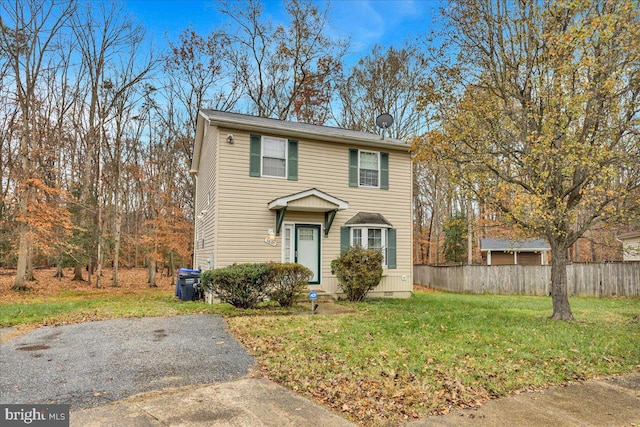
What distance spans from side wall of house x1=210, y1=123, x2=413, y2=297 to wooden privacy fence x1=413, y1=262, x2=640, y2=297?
631 cm

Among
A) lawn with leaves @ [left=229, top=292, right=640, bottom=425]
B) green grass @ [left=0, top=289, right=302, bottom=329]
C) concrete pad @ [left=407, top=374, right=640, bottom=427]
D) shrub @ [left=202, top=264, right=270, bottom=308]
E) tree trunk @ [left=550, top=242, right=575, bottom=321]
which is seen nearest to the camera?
concrete pad @ [left=407, top=374, right=640, bottom=427]

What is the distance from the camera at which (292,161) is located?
39.2 feet

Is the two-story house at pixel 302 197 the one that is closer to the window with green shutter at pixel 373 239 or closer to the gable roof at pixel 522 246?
the window with green shutter at pixel 373 239

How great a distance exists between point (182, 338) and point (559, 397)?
5.29 metres

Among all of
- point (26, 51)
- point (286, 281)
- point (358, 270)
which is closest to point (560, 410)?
point (286, 281)

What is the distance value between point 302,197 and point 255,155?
1912 millimetres

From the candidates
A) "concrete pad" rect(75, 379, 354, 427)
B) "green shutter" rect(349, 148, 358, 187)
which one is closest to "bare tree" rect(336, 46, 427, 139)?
"green shutter" rect(349, 148, 358, 187)

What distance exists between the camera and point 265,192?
37.8 feet

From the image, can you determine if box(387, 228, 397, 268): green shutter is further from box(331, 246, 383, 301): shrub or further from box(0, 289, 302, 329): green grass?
box(0, 289, 302, 329): green grass

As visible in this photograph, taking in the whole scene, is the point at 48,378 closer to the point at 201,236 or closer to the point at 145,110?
the point at 201,236

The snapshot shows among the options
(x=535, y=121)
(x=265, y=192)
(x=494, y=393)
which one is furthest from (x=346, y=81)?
(x=494, y=393)

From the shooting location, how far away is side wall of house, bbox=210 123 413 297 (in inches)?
435

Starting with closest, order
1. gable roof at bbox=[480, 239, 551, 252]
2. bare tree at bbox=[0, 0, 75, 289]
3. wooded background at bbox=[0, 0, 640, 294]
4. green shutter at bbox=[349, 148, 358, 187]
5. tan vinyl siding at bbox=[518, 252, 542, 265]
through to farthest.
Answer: wooded background at bbox=[0, 0, 640, 294]
green shutter at bbox=[349, 148, 358, 187]
bare tree at bbox=[0, 0, 75, 289]
gable roof at bbox=[480, 239, 551, 252]
tan vinyl siding at bbox=[518, 252, 542, 265]

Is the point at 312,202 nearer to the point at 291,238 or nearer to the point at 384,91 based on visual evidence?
the point at 291,238
